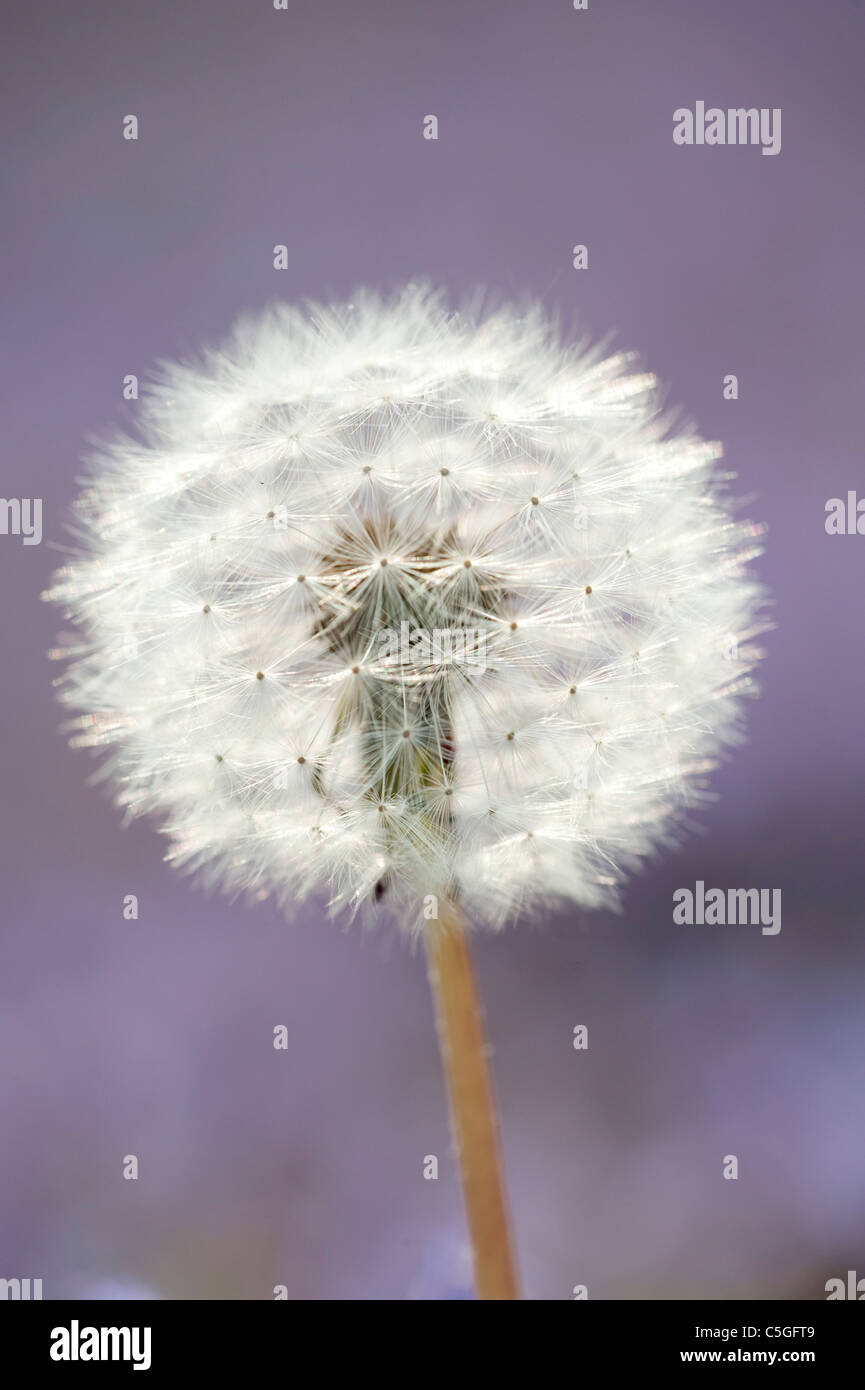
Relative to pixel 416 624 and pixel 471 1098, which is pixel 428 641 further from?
pixel 471 1098

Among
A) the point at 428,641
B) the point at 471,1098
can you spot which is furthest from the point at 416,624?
the point at 471,1098

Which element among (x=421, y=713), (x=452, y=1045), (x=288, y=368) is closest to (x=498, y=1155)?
(x=452, y=1045)

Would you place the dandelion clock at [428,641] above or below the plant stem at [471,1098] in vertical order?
above

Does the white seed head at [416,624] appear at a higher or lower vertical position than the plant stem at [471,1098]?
higher
